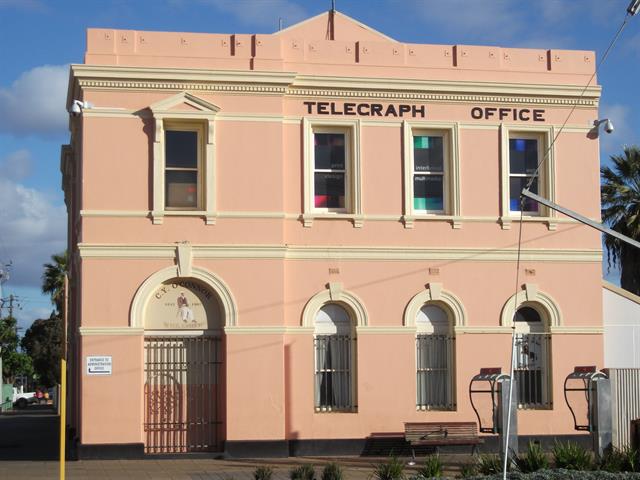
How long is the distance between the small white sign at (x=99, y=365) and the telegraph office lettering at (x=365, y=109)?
6.81 metres

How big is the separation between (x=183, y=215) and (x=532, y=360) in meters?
8.44

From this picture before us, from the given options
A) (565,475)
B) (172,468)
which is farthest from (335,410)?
(565,475)

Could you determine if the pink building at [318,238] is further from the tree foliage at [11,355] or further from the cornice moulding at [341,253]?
the tree foliage at [11,355]

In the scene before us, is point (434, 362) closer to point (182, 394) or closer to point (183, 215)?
point (182, 394)

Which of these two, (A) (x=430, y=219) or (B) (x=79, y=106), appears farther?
(A) (x=430, y=219)

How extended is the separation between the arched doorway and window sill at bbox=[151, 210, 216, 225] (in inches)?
49.3

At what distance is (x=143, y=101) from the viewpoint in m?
22.4

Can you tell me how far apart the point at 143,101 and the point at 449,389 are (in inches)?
357

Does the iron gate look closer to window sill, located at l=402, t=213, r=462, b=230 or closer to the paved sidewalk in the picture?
the paved sidewalk

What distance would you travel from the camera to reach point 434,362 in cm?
2375

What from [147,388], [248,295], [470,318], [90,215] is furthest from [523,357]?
[90,215]

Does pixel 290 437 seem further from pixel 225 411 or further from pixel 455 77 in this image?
pixel 455 77

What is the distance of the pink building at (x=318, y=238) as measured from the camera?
2216 cm

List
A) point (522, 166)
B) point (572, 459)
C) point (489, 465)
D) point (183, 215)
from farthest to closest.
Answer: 1. point (522, 166)
2. point (183, 215)
3. point (572, 459)
4. point (489, 465)
